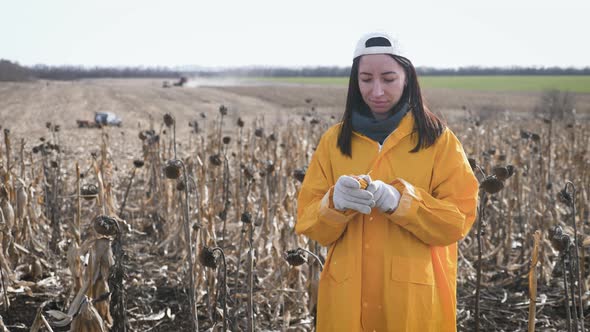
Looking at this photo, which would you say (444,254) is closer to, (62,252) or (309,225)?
(309,225)

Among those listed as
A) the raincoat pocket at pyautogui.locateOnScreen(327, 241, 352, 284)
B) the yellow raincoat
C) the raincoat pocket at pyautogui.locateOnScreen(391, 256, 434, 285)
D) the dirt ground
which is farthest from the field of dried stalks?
the dirt ground

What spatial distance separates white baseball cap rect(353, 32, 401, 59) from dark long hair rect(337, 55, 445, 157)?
0.04 m

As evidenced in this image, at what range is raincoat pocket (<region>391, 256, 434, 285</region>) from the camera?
1884 millimetres

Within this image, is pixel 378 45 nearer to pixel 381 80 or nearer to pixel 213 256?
pixel 381 80

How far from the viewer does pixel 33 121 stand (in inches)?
682

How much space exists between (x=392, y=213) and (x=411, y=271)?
213mm

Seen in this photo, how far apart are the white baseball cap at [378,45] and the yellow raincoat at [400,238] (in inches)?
9.5

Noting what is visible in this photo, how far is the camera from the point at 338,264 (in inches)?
79.2

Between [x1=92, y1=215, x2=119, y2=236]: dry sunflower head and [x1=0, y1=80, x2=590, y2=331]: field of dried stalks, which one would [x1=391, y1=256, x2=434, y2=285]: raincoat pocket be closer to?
[x1=0, y1=80, x2=590, y2=331]: field of dried stalks

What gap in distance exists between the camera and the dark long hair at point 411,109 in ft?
6.49

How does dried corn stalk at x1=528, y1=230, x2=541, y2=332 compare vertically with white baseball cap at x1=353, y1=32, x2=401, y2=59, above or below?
below

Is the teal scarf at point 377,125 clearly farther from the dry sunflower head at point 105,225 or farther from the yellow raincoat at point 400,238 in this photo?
the dry sunflower head at point 105,225

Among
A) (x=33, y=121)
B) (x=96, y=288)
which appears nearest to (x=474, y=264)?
(x=96, y=288)

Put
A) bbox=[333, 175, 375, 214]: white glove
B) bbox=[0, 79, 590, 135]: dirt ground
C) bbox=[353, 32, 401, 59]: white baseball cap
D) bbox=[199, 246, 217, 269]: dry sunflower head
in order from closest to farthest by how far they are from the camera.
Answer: bbox=[333, 175, 375, 214]: white glove, bbox=[353, 32, 401, 59]: white baseball cap, bbox=[199, 246, 217, 269]: dry sunflower head, bbox=[0, 79, 590, 135]: dirt ground
